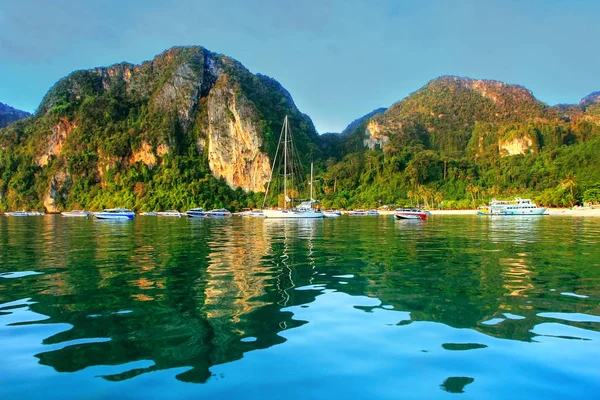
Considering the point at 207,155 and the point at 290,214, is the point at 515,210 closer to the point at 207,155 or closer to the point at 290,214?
the point at 290,214

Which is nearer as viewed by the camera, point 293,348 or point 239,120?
point 293,348

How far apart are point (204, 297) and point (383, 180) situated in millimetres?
150599

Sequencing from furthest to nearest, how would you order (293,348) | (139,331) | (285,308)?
(285,308) → (139,331) → (293,348)

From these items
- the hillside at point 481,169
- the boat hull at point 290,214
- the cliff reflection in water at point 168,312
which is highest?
the hillside at point 481,169

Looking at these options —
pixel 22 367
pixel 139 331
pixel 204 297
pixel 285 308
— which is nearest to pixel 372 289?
Answer: pixel 285 308

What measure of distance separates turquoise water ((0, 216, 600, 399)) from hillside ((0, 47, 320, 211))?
5142 inches

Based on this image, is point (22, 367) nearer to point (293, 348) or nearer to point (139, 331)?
point (139, 331)

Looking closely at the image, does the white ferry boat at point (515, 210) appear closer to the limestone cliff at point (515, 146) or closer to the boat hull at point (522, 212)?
the boat hull at point (522, 212)

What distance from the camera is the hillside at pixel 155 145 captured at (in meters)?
153

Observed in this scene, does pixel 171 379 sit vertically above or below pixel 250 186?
below

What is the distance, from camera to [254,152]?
525 feet

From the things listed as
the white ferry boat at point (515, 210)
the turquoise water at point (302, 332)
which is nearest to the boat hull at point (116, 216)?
the turquoise water at point (302, 332)

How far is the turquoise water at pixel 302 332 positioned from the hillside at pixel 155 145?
13062 cm

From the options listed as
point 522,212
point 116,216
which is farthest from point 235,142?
point 522,212
